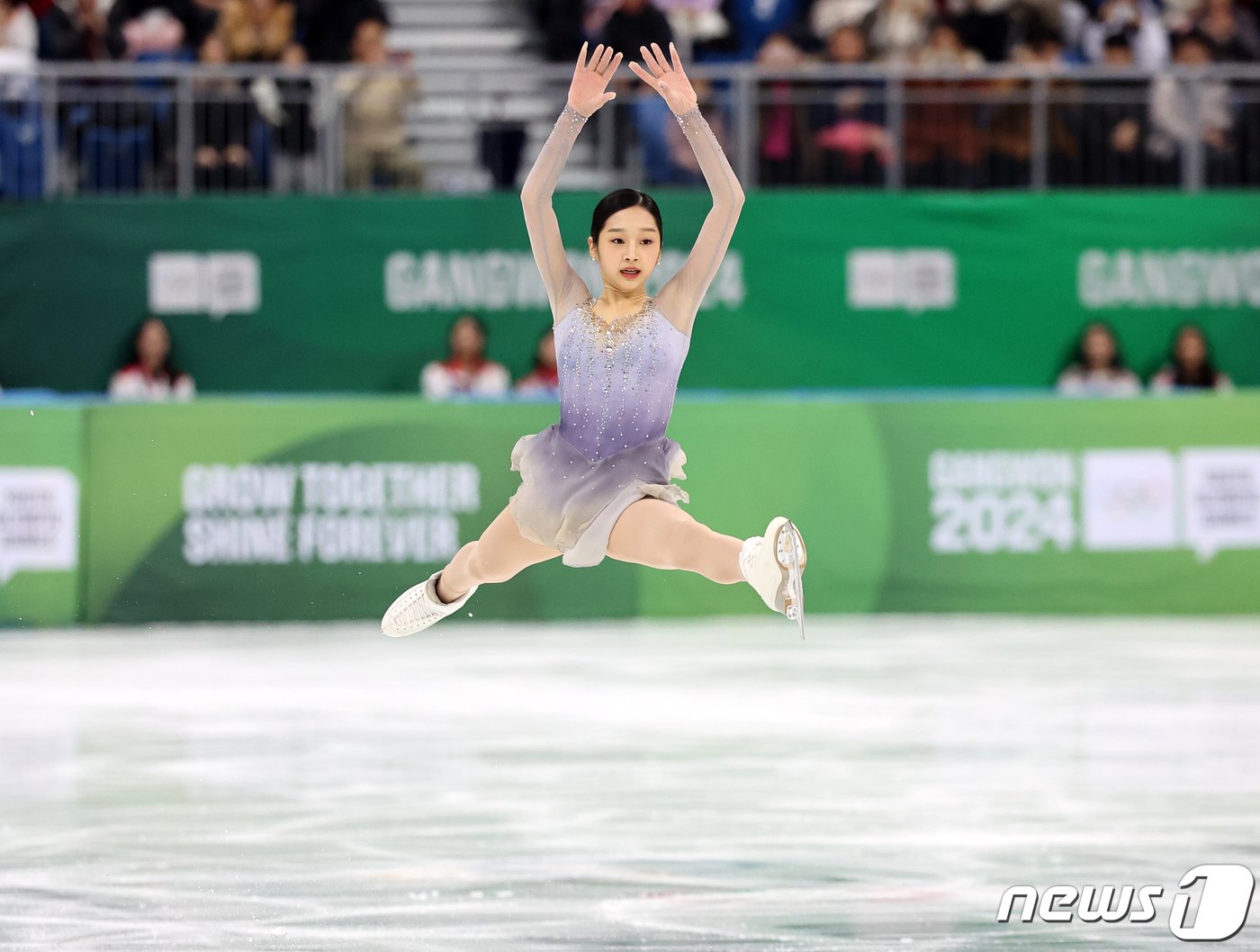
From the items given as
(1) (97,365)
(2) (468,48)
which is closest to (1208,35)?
(2) (468,48)

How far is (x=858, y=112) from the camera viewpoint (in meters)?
15.7

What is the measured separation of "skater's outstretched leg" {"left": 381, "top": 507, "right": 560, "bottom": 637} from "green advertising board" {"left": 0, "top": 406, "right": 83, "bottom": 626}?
23.2 feet

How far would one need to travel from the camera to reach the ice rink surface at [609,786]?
662 centimetres

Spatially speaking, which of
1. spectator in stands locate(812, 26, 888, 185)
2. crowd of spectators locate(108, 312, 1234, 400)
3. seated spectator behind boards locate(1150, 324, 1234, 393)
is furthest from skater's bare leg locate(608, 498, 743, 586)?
seated spectator behind boards locate(1150, 324, 1234, 393)

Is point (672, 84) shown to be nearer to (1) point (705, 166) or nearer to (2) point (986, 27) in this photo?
(1) point (705, 166)

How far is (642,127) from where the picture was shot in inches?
617

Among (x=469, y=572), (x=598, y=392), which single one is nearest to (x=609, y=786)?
(x=469, y=572)

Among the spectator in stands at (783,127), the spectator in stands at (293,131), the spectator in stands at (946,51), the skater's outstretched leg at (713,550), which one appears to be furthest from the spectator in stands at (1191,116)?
the skater's outstretched leg at (713,550)

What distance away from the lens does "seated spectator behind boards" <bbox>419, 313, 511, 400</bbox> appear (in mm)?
15102

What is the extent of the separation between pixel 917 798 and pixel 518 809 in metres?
1.51

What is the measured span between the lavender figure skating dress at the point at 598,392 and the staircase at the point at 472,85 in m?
8.72

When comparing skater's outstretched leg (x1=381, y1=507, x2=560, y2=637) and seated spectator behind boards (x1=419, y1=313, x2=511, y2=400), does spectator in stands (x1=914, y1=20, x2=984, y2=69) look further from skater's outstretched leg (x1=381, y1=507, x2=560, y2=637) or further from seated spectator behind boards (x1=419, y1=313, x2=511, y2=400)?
skater's outstretched leg (x1=381, y1=507, x2=560, y2=637)

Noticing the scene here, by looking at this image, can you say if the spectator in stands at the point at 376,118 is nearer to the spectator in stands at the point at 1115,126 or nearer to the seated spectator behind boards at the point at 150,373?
the seated spectator behind boards at the point at 150,373

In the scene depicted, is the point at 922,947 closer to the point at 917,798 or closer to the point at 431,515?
the point at 917,798
